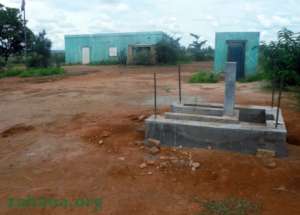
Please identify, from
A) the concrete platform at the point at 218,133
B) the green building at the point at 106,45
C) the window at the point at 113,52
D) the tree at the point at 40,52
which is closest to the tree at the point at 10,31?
the tree at the point at 40,52

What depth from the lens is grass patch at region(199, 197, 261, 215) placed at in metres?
2.32

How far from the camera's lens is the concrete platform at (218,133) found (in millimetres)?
3336

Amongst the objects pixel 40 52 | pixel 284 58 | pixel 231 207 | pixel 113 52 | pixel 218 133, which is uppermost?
pixel 113 52

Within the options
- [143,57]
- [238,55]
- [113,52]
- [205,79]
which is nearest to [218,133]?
[205,79]

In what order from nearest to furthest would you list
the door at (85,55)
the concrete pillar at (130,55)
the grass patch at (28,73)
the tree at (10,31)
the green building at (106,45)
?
the grass patch at (28,73) → the tree at (10,31) → the concrete pillar at (130,55) → the green building at (106,45) → the door at (85,55)

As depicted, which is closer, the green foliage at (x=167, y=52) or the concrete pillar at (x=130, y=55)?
the green foliage at (x=167, y=52)

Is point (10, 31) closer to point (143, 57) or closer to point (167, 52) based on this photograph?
point (143, 57)

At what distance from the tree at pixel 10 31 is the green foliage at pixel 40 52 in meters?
3.10

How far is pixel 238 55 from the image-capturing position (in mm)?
12727

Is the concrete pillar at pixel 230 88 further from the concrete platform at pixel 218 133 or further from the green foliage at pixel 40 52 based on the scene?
the green foliage at pixel 40 52

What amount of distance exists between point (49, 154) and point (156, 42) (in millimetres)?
19276

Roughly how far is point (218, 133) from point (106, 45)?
848 inches

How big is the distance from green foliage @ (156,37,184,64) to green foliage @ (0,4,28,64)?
9424 mm

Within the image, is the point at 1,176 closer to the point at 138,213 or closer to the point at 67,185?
the point at 67,185
